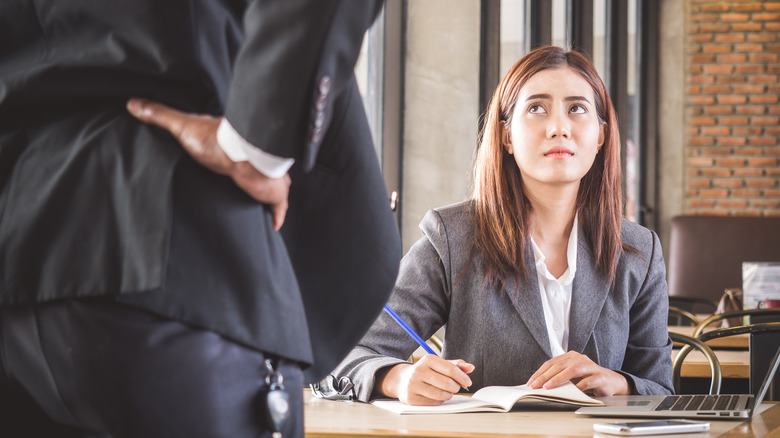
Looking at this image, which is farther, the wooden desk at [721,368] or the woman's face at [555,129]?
the wooden desk at [721,368]

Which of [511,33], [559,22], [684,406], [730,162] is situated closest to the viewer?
[684,406]

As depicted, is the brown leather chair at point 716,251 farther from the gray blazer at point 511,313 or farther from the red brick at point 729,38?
the gray blazer at point 511,313

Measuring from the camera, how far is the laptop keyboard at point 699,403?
1.28 metres

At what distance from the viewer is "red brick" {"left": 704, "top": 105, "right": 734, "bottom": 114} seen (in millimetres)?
7420

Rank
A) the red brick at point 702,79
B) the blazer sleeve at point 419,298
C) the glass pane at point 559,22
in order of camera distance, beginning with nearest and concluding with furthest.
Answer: the blazer sleeve at point 419,298 → the glass pane at point 559,22 → the red brick at point 702,79

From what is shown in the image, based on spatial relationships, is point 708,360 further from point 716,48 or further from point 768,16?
point 768,16

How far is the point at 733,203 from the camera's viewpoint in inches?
293

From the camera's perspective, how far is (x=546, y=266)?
189 cm

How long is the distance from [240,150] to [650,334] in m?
1.37

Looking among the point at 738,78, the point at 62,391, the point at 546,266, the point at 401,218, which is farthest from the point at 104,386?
the point at 738,78

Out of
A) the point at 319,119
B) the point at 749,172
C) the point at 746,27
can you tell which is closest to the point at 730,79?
the point at 746,27

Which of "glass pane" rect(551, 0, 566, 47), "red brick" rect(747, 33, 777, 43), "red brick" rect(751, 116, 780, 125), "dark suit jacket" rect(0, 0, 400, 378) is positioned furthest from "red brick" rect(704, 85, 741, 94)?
"dark suit jacket" rect(0, 0, 400, 378)

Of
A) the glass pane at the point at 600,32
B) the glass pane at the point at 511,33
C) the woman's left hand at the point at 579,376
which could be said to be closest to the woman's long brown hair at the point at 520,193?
the woman's left hand at the point at 579,376

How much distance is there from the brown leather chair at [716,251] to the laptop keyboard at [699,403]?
17.3ft
